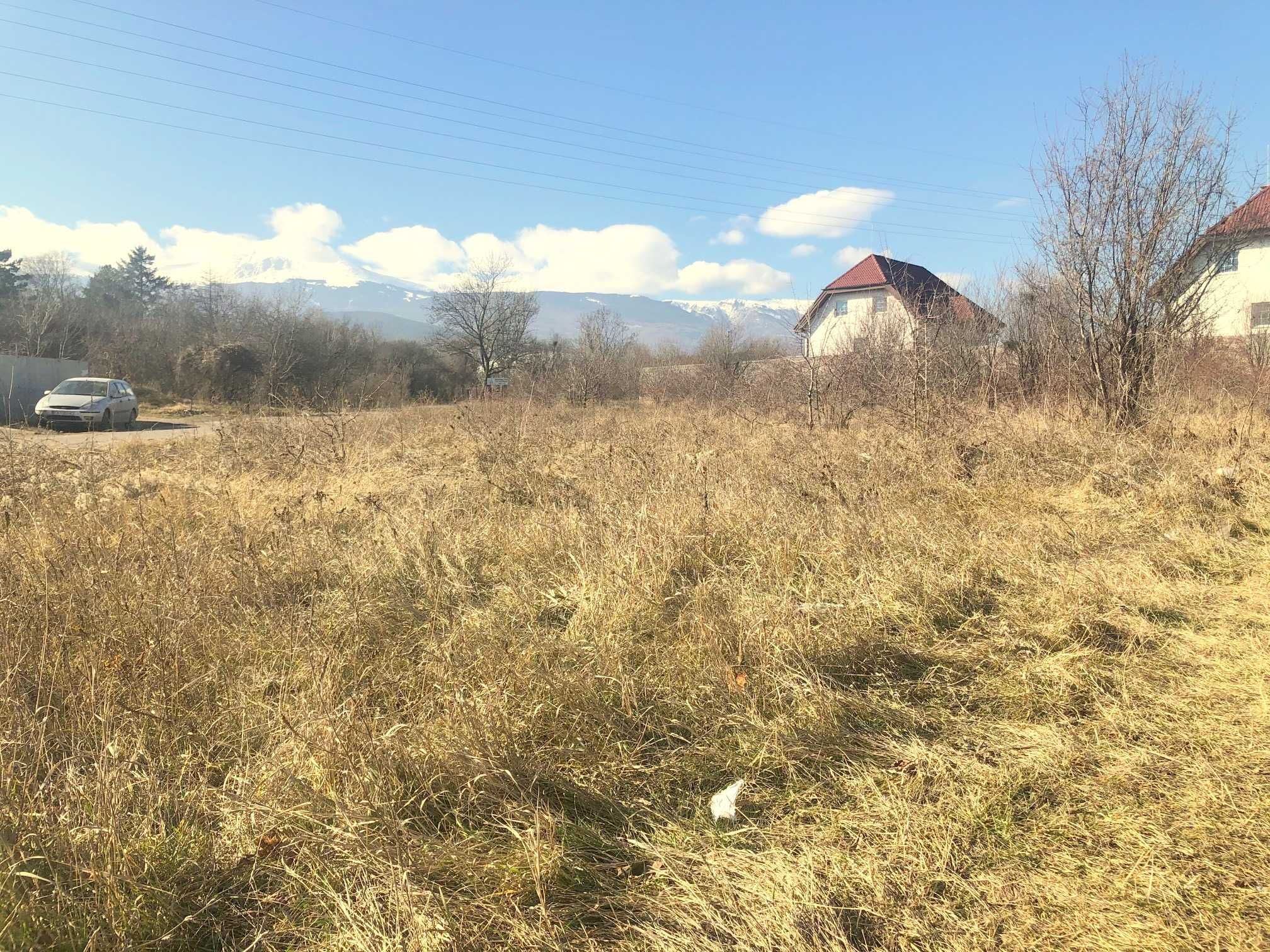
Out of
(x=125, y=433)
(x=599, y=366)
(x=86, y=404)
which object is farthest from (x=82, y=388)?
(x=599, y=366)

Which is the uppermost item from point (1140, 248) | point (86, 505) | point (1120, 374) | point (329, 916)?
point (1140, 248)

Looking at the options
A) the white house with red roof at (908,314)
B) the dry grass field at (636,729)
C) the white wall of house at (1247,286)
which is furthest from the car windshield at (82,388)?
the white wall of house at (1247,286)

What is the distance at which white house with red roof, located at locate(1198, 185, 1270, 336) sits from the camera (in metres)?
10.1

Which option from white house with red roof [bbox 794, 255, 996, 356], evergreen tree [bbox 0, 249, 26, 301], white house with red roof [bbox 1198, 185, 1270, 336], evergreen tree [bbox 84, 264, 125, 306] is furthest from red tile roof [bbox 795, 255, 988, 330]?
evergreen tree [bbox 84, 264, 125, 306]

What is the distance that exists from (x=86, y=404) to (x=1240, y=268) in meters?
40.0

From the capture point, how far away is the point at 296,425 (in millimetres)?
10039

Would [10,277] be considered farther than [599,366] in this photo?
Yes

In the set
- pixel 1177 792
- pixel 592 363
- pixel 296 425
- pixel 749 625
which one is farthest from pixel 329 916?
pixel 592 363

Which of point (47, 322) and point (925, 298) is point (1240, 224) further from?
point (47, 322)

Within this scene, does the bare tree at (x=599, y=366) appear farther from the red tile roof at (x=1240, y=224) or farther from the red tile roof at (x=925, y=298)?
the red tile roof at (x=1240, y=224)

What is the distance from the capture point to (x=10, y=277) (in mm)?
39781

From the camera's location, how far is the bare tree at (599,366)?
2228 cm

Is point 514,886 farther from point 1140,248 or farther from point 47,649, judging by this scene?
point 1140,248

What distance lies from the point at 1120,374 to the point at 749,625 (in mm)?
9330
